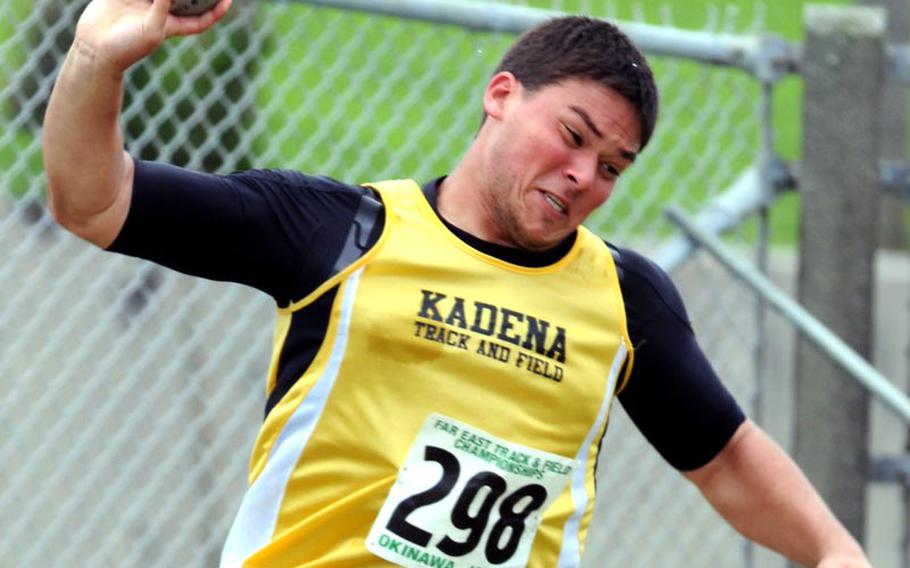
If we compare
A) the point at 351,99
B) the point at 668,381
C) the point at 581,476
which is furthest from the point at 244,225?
the point at 351,99

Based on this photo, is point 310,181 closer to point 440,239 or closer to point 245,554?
point 440,239

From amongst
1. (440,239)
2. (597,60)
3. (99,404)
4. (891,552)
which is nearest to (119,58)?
(440,239)

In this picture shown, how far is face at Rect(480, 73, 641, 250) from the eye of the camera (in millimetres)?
2605

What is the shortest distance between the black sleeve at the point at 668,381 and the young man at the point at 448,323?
0.14 ft

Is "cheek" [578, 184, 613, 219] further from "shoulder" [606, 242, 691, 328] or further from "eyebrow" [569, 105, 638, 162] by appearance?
"shoulder" [606, 242, 691, 328]

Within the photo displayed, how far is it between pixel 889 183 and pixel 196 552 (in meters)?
2.04

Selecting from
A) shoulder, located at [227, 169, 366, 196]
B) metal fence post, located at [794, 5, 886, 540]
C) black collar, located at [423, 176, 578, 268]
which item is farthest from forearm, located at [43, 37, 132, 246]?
metal fence post, located at [794, 5, 886, 540]

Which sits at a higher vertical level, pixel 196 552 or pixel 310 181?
pixel 310 181

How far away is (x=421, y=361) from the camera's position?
8.41 ft

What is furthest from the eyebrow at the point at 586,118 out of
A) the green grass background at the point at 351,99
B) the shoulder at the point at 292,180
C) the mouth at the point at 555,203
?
the green grass background at the point at 351,99

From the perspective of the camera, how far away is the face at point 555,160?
8.55 feet

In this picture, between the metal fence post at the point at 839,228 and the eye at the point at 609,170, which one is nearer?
the eye at the point at 609,170

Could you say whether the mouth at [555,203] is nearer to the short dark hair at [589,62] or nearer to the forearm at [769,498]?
the short dark hair at [589,62]

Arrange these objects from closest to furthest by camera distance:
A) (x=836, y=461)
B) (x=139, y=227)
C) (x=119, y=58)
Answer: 1. (x=119, y=58)
2. (x=139, y=227)
3. (x=836, y=461)
